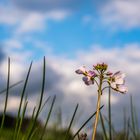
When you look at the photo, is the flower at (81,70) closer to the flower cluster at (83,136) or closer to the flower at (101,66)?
the flower at (101,66)

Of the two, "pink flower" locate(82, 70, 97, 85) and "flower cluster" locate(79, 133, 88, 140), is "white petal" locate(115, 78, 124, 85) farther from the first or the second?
"flower cluster" locate(79, 133, 88, 140)

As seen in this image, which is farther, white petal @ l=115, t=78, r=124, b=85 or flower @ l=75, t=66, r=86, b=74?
flower @ l=75, t=66, r=86, b=74

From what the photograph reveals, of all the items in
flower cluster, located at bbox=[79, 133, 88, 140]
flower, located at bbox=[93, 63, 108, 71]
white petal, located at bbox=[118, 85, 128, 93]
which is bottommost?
flower cluster, located at bbox=[79, 133, 88, 140]

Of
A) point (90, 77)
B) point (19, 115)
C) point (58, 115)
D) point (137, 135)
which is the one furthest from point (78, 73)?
point (58, 115)

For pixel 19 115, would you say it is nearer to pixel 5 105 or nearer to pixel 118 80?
pixel 5 105

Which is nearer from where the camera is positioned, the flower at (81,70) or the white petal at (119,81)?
the white petal at (119,81)

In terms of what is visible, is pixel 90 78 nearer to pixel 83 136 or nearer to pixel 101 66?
pixel 101 66

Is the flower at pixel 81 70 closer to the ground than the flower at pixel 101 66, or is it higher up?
closer to the ground

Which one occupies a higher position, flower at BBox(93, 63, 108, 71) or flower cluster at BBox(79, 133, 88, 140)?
flower at BBox(93, 63, 108, 71)
